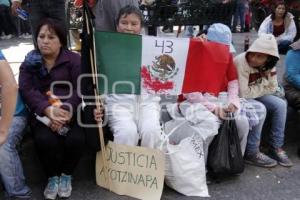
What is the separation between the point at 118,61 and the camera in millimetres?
3354

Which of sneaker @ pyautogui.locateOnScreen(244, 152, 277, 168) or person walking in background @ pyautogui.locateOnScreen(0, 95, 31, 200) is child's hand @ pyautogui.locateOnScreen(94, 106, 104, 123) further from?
sneaker @ pyautogui.locateOnScreen(244, 152, 277, 168)

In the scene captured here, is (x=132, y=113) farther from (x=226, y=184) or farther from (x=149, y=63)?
(x=226, y=184)

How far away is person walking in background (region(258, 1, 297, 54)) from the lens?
6066 millimetres

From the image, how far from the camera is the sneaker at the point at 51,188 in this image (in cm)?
308

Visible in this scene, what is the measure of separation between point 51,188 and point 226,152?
139 centimetres

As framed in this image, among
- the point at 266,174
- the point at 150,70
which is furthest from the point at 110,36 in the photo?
the point at 266,174

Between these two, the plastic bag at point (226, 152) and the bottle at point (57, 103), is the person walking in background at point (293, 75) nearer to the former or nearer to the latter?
the plastic bag at point (226, 152)

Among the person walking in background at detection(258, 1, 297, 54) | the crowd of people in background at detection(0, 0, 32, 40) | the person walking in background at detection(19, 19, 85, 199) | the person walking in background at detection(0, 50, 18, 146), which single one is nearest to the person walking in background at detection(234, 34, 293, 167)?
the person walking in background at detection(19, 19, 85, 199)

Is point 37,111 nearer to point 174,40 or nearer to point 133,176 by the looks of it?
point 133,176

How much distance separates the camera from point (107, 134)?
10.7 feet

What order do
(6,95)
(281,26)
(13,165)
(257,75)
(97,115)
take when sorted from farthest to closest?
(281,26)
(257,75)
(97,115)
(13,165)
(6,95)

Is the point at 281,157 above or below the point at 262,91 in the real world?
below

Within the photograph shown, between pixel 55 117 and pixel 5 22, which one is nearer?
pixel 55 117

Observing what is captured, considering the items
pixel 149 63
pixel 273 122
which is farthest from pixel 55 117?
pixel 273 122
